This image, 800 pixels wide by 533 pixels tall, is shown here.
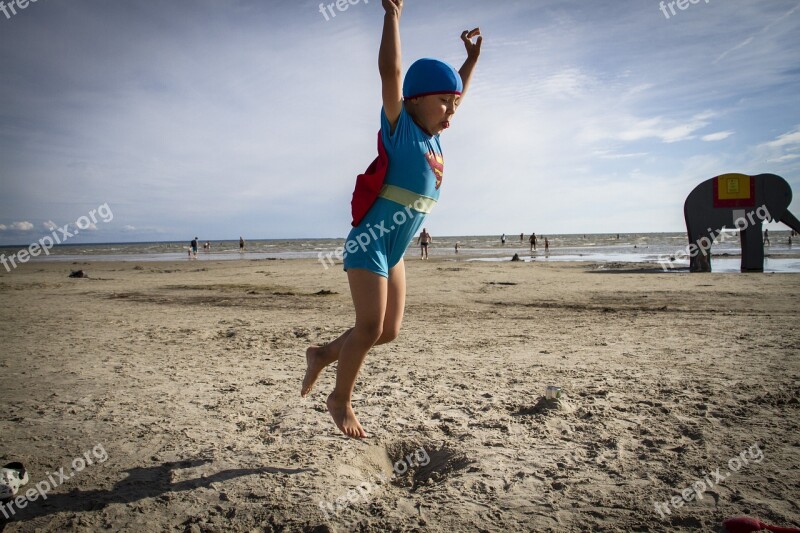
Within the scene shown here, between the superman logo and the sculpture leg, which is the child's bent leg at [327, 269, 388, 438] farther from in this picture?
the sculpture leg

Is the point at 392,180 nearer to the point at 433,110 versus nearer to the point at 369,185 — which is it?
the point at 369,185

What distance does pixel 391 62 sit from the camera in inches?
96.3

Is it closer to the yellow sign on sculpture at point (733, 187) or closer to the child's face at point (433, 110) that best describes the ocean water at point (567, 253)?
the yellow sign on sculpture at point (733, 187)

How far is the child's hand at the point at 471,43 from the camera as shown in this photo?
11.0ft

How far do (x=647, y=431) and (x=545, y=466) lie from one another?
89 cm

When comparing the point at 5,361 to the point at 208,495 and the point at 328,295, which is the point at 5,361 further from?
the point at 328,295

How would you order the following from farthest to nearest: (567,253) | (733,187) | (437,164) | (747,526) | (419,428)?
1. (567,253)
2. (733,187)
3. (419,428)
4. (437,164)
5. (747,526)

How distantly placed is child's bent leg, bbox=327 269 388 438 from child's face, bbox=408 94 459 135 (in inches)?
35.9

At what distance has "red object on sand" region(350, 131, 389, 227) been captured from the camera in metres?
2.54

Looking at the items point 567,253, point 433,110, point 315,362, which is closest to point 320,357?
point 315,362

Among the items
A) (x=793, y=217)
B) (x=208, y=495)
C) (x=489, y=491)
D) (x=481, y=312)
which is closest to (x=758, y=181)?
(x=793, y=217)

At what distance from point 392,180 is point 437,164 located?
326 mm

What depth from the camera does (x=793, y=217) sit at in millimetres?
14805

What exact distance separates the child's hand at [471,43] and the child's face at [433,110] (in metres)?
0.85
